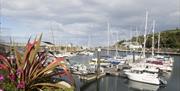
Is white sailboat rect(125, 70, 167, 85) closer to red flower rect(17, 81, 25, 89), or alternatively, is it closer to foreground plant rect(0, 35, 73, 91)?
foreground plant rect(0, 35, 73, 91)

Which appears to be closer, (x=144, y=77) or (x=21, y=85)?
(x=21, y=85)

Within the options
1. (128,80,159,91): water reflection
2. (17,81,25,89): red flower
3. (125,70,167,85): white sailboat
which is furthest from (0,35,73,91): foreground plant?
(125,70,167,85): white sailboat

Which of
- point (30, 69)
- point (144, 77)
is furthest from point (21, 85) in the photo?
point (144, 77)

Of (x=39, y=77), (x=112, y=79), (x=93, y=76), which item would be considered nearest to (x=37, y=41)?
(x=39, y=77)

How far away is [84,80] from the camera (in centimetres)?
3972

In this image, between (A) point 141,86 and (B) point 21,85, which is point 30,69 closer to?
(B) point 21,85

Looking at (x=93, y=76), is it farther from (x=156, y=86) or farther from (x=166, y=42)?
(x=166, y=42)

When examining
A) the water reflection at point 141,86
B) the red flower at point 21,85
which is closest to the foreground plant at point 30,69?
the red flower at point 21,85

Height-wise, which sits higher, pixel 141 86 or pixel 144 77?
pixel 144 77

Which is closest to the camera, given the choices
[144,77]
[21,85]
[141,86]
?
[21,85]

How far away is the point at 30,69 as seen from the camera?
654cm

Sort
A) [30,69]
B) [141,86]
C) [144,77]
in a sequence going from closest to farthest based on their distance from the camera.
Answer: [30,69] < [141,86] < [144,77]

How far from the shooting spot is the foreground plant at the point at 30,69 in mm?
6375

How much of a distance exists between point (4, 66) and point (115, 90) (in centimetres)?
3292
